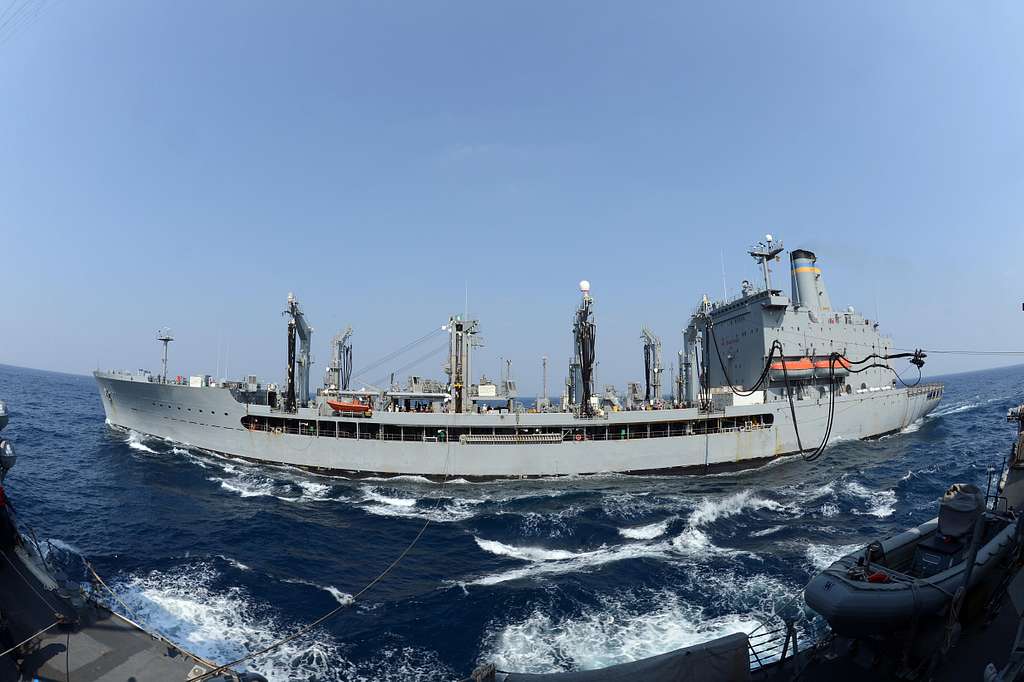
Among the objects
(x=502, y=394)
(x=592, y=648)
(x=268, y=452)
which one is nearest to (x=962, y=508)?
(x=592, y=648)

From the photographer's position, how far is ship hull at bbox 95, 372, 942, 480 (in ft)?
93.1

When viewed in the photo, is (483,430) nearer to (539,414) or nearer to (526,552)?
(539,414)

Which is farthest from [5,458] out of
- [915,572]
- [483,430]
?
[915,572]

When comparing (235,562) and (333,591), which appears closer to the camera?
(333,591)

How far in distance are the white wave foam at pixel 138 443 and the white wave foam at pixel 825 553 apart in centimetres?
3581

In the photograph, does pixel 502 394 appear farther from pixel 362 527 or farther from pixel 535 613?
pixel 535 613

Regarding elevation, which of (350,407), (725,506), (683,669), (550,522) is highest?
(350,407)

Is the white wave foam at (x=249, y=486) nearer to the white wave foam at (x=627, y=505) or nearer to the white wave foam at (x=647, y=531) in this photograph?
the white wave foam at (x=627, y=505)

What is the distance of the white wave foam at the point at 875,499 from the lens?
803 inches

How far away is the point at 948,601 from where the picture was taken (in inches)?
326

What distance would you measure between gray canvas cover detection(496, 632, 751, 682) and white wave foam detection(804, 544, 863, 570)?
33.8 ft

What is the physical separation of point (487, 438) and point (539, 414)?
131 inches

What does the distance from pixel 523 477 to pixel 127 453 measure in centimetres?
2466

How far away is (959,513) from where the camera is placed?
10492mm
